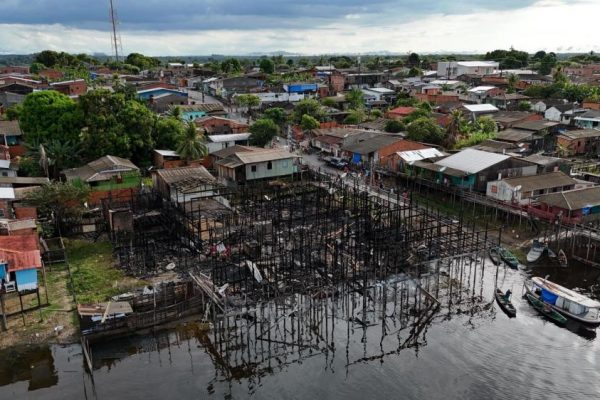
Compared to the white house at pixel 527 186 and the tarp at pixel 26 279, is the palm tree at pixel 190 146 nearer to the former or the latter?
the tarp at pixel 26 279

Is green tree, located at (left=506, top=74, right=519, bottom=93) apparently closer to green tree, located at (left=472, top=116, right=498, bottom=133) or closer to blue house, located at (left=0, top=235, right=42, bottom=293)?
green tree, located at (left=472, top=116, right=498, bottom=133)

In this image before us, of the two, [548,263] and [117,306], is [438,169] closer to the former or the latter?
[548,263]

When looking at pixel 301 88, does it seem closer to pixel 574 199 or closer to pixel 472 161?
pixel 472 161

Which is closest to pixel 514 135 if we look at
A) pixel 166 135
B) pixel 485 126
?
pixel 485 126

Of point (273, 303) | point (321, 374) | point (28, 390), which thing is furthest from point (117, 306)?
point (321, 374)

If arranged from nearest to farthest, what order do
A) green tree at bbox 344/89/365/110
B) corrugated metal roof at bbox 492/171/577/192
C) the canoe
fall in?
the canoe
corrugated metal roof at bbox 492/171/577/192
green tree at bbox 344/89/365/110

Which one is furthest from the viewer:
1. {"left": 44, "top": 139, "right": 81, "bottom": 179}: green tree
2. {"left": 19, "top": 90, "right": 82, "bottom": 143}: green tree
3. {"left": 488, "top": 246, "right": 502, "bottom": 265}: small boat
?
{"left": 19, "top": 90, "right": 82, "bottom": 143}: green tree

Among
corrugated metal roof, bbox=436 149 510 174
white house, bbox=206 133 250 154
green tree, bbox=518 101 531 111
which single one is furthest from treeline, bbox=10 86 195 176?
green tree, bbox=518 101 531 111
